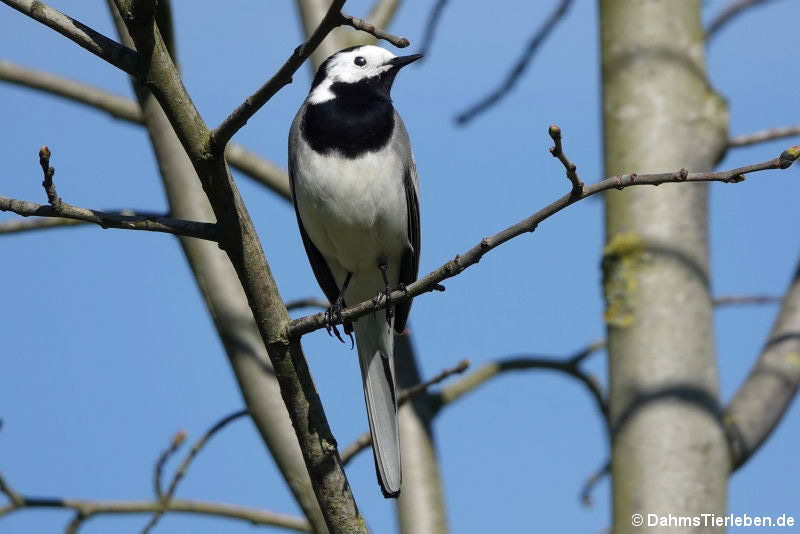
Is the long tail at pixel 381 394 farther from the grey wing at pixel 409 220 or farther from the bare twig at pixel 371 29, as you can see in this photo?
the bare twig at pixel 371 29

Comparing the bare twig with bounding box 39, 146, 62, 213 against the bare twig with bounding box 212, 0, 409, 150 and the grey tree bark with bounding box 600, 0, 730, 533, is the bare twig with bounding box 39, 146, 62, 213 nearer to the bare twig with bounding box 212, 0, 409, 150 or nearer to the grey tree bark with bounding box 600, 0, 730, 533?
the bare twig with bounding box 212, 0, 409, 150

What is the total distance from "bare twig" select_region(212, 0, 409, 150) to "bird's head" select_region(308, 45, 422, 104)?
220 centimetres

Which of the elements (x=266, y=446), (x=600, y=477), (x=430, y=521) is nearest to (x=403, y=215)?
(x=266, y=446)

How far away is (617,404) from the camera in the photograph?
4309mm

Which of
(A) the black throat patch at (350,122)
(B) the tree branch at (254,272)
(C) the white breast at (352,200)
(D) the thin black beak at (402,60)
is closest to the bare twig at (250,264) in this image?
(B) the tree branch at (254,272)

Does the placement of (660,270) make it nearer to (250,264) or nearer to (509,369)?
(509,369)

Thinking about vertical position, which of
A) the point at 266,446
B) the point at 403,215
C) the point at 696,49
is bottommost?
the point at 266,446

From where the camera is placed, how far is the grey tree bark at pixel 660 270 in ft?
13.5

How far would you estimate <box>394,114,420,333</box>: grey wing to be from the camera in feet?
14.6

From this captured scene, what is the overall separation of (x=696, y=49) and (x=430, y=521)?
2.62 m

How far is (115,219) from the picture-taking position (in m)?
2.73

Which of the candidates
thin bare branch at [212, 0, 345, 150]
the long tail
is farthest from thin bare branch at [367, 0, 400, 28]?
thin bare branch at [212, 0, 345, 150]

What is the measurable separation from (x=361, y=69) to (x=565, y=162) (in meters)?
2.68

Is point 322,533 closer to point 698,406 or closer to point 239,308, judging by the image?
point 239,308
